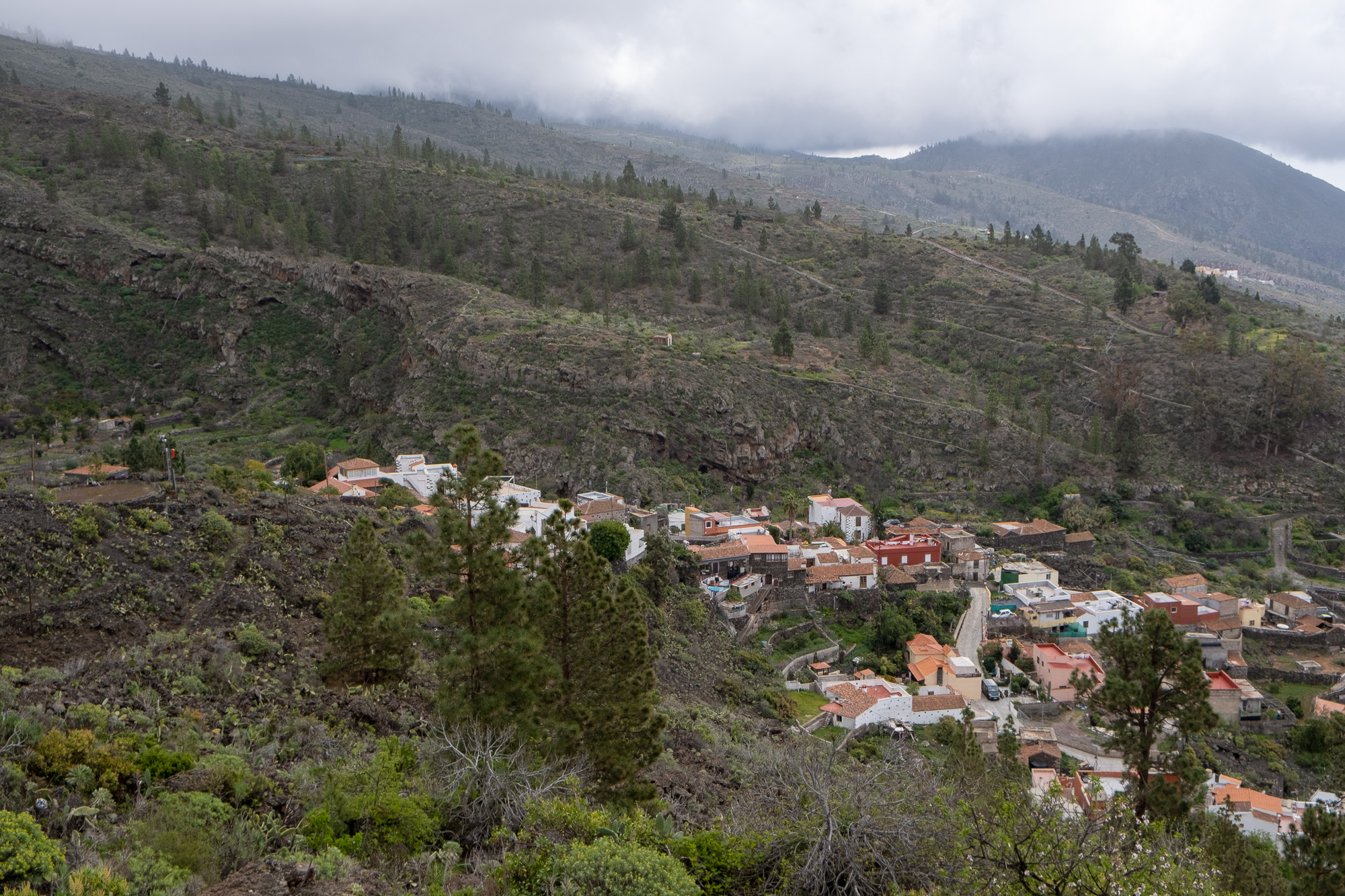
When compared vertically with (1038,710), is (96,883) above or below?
above

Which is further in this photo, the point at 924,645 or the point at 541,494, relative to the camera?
the point at 541,494

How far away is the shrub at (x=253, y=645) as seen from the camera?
1259 cm

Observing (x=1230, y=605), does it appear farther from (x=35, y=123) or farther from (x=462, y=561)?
(x=35, y=123)

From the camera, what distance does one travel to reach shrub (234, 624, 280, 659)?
41.3ft

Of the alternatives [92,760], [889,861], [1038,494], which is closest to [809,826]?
[889,861]

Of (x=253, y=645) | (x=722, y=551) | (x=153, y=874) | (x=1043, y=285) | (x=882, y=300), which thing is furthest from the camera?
(x=1043, y=285)

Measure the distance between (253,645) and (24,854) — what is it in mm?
7442

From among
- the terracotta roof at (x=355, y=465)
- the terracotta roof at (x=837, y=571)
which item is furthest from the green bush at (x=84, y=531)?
the terracotta roof at (x=837, y=571)

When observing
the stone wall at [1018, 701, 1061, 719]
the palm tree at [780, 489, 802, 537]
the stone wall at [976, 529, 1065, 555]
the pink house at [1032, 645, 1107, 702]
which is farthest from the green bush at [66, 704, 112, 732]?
the stone wall at [976, 529, 1065, 555]

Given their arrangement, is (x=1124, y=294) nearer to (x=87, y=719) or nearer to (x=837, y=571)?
(x=837, y=571)

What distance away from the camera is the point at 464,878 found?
7195 millimetres

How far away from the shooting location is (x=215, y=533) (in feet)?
52.0

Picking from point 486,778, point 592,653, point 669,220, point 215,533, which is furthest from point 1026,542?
point 669,220

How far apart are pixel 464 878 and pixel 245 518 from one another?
41.9 feet
